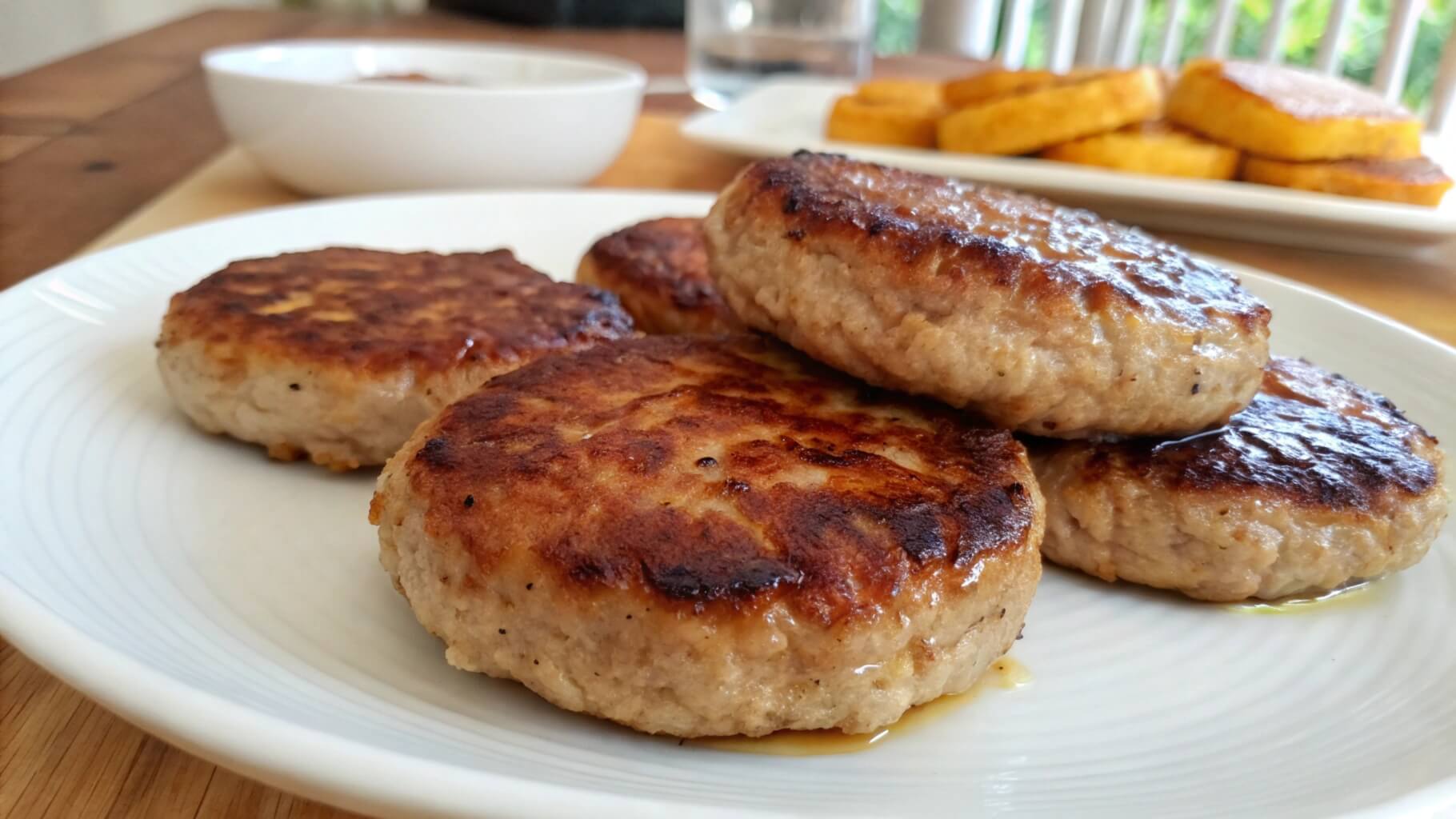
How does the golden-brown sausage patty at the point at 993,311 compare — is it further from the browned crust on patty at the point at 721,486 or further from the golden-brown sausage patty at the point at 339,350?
the golden-brown sausage patty at the point at 339,350

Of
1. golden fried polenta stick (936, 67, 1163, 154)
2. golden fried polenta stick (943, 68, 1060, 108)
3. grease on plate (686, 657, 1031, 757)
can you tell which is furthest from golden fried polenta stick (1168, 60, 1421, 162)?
grease on plate (686, 657, 1031, 757)

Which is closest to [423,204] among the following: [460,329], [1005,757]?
[460,329]

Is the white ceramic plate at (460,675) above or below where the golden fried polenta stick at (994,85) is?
below

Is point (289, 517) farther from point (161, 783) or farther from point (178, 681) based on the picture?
point (178, 681)

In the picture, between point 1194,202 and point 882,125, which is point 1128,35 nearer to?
point 882,125

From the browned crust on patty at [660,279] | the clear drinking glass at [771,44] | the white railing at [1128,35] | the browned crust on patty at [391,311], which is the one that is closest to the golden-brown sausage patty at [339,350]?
the browned crust on patty at [391,311]

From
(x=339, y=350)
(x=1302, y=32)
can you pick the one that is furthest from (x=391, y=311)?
(x=1302, y=32)
